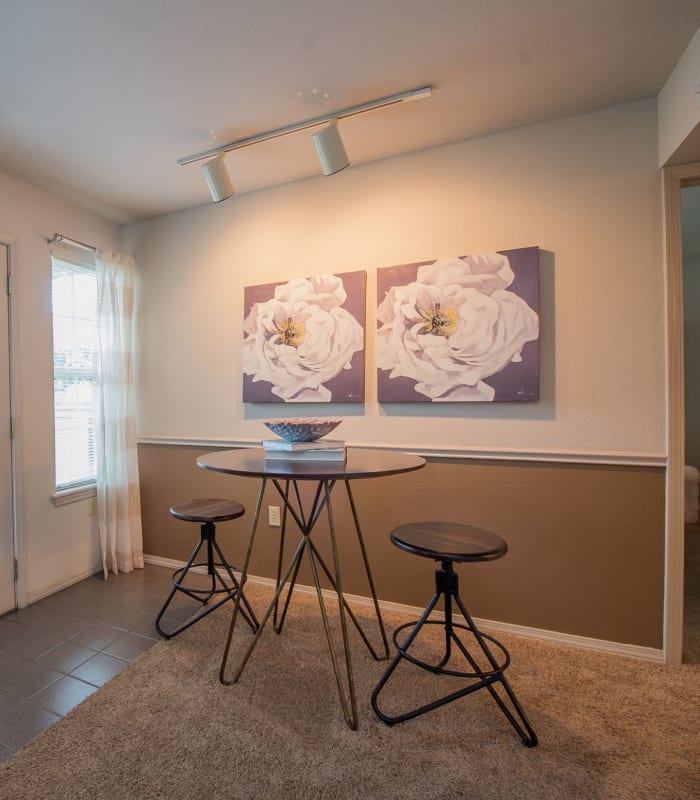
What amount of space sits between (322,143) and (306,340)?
100 centimetres

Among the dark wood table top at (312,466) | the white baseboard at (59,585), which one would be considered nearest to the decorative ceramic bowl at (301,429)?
the dark wood table top at (312,466)

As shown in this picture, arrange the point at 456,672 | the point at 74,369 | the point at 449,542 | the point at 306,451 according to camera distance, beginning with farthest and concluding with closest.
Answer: the point at 74,369, the point at 306,451, the point at 449,542, the point at 456,672

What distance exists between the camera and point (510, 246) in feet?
6.64

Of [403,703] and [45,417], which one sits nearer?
[403,703]

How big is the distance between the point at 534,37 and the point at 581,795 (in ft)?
8.18

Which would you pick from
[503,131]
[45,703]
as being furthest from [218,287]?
[45,703]

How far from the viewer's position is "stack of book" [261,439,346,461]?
158 centimetres

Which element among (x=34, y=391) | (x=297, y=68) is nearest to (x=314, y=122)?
(x=297, y=68)

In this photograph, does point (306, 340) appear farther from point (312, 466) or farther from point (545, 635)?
point (545, 635)

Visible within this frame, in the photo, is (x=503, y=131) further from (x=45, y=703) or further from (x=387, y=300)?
(x=45, y=703)

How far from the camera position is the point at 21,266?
2346mm

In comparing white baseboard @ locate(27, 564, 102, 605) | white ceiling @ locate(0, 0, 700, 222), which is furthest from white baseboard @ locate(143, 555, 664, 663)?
white ceiling @ locate(0, 0, 700, 222)

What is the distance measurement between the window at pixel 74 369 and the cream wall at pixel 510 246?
72cm

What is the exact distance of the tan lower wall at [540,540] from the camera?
5.98ft
